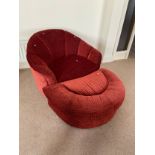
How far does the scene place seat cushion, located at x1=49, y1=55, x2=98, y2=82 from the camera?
6.16 ft

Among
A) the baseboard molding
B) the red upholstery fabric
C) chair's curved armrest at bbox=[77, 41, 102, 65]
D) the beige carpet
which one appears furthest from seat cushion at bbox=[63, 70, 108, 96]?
the baseboard molding

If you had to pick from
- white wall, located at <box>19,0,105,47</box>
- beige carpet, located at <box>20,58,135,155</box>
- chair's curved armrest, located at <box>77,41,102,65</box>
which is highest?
white wall, located at <box>19,0,105,47</box>

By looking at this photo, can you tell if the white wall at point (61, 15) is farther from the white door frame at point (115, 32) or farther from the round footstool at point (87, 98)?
the round footstool at point (87, 98)

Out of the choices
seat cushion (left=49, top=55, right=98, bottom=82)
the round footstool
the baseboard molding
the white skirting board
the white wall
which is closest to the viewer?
the round footstool

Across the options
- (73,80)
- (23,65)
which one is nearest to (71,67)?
(73,80)

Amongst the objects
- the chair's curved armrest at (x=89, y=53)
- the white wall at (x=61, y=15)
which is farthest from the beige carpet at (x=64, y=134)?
the white wall at (x=61, y=15)

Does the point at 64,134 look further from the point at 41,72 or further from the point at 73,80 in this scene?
the point at 41,72

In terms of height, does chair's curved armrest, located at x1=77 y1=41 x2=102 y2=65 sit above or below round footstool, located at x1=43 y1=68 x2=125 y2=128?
above

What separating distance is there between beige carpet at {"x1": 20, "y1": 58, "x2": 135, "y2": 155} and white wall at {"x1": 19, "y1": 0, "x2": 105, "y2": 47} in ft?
2.57

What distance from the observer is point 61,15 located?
2.13m

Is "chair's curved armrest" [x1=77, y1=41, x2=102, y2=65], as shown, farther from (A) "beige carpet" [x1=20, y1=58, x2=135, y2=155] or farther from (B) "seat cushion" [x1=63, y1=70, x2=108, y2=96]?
(A) "beige carpet" [x1=20, y1=58, x2=135, y2=155]
